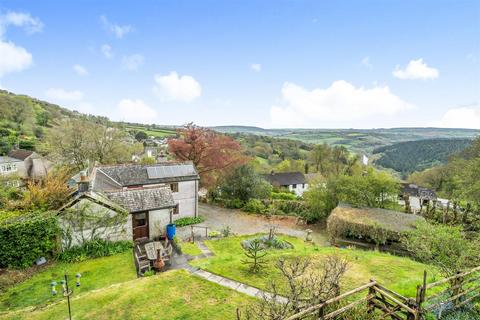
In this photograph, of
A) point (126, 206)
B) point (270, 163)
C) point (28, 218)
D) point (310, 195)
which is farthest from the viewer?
point (270, 163)

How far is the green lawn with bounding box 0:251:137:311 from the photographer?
10.1 metres

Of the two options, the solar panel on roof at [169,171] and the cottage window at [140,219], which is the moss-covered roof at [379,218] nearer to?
the solar panel on roof at [169,171]

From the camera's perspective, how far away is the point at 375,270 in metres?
11.8

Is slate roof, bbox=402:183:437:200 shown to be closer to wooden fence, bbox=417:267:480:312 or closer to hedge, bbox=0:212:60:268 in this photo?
wooden fence, bbox=417:267:480:312

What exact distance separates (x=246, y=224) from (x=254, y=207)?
383 cm

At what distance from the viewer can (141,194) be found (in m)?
16.8

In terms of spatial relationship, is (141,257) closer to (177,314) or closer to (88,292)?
(88,292)

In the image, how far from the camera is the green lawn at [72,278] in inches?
396

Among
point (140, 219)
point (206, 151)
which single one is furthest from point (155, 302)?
point (206, 151)

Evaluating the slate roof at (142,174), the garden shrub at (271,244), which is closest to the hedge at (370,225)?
the garden shrub at (271,244)

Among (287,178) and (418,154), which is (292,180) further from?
(418,154)

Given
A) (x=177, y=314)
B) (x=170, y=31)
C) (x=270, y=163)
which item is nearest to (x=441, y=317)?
(x=177, y=314)

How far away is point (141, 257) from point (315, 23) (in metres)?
21.3

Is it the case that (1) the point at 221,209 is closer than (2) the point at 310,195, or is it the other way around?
(2) the point at 310,195
